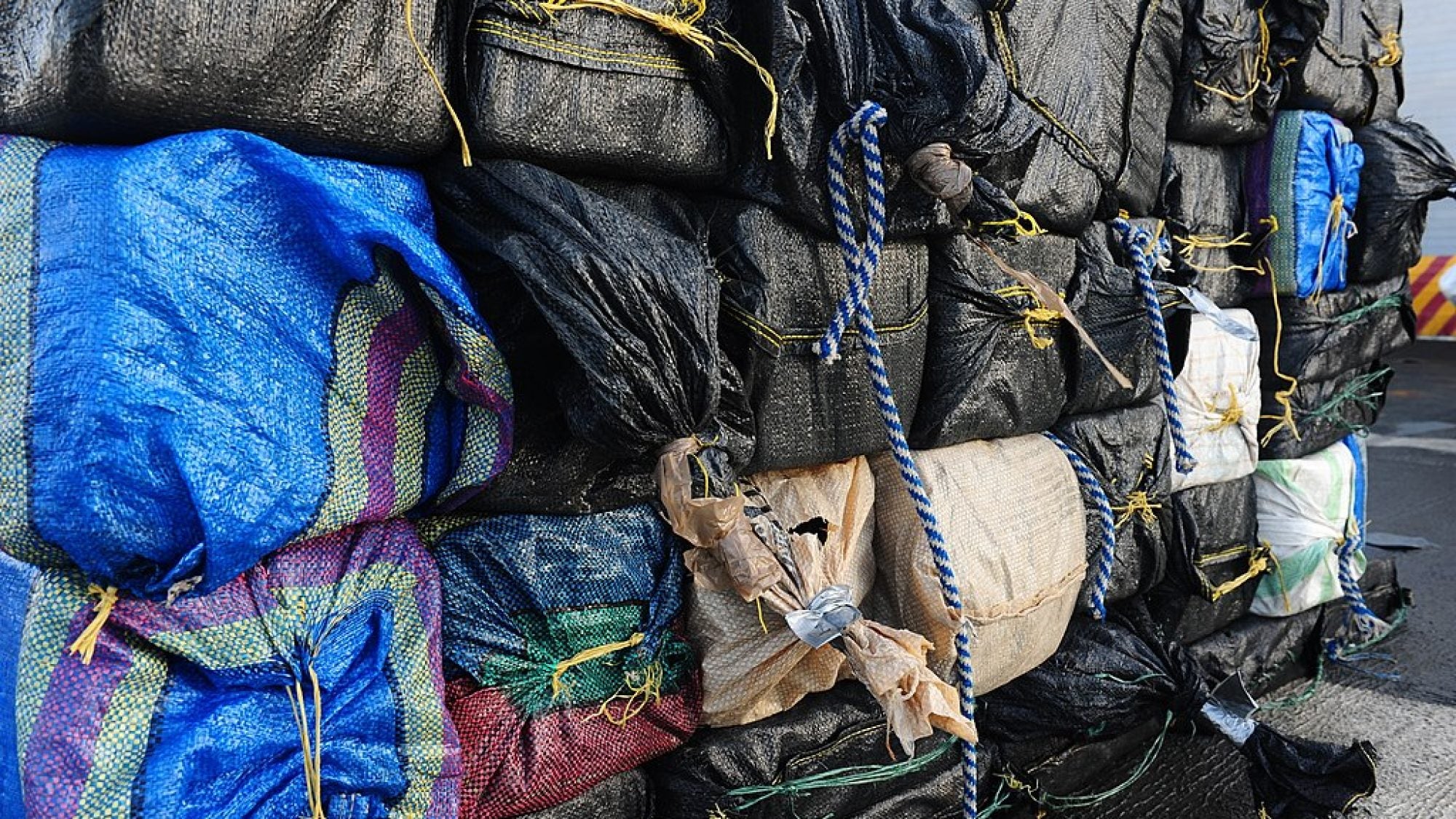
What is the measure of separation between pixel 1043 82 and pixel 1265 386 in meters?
1.22

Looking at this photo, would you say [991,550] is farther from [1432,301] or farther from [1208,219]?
[1432,301]

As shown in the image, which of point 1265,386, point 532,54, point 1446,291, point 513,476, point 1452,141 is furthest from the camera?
point 1452,141

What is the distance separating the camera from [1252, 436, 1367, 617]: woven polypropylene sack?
8.19 ft

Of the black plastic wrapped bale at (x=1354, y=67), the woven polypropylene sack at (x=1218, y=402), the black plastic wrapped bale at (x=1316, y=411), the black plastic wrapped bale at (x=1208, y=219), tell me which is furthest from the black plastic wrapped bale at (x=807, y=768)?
the black plastic wrapped bale at (x=1354, y=67)

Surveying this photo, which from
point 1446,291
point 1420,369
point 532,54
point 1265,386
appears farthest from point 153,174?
point 1420,369

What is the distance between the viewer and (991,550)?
5.51 ft

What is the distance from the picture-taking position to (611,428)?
1128 millimetres

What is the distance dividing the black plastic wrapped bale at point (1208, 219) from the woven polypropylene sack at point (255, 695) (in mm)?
1697

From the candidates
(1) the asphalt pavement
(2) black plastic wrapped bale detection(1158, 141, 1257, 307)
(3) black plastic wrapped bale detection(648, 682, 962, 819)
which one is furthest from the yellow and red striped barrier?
(3) black plastic wrapped bale detection(648, 682, 962, 819)

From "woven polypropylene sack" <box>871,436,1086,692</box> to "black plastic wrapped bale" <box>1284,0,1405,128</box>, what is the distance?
126cm

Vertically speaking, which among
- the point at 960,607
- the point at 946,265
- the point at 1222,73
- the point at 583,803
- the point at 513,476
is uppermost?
the point at 1222,73

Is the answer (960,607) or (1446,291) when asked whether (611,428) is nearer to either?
(960,607)

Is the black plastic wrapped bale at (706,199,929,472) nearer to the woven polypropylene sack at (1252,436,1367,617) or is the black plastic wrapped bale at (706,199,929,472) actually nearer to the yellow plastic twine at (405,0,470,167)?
the yellow plastic twine at (405,0,470,167)

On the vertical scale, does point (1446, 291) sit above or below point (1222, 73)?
below
